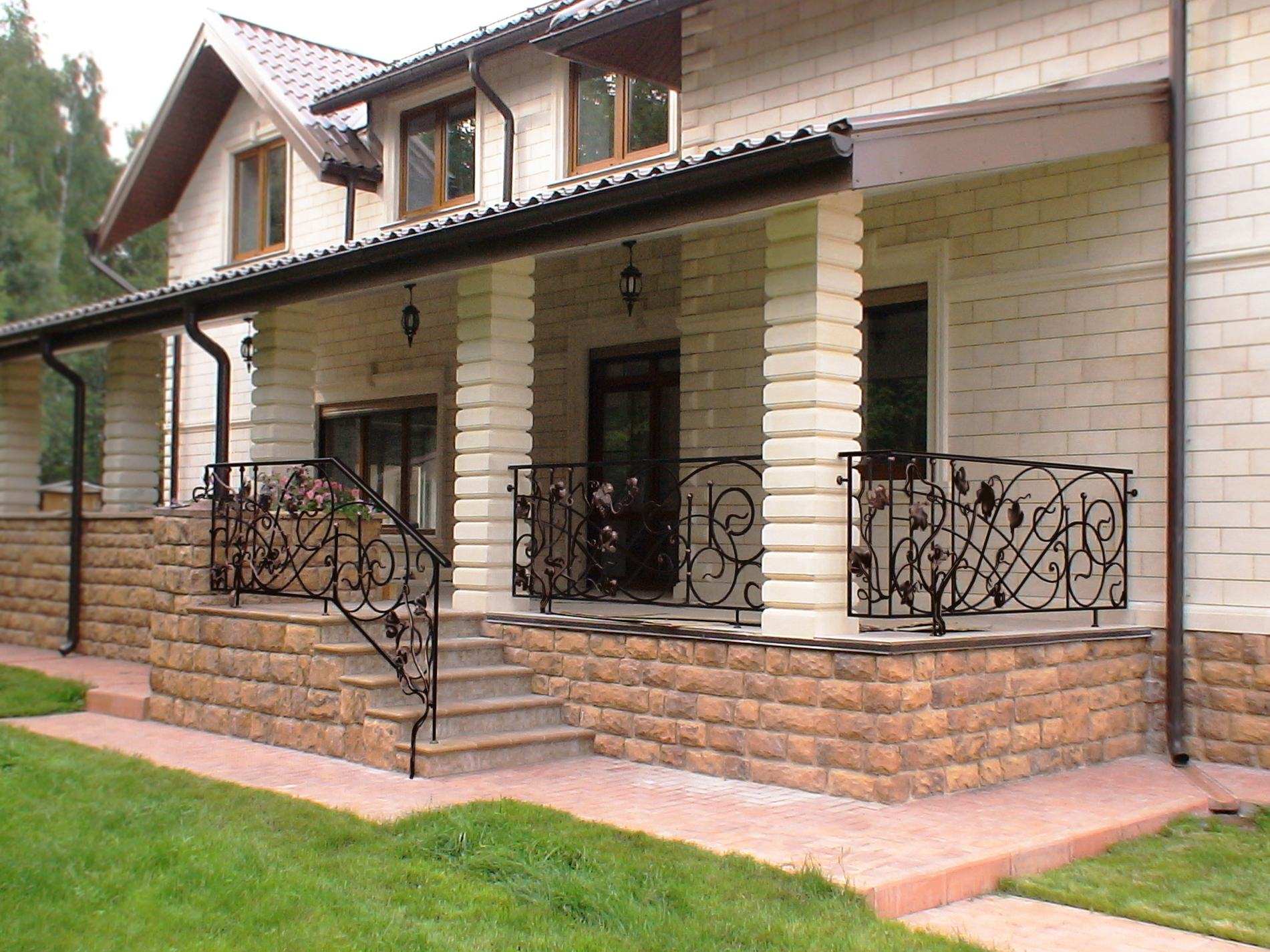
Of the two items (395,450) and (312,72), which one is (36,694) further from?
(312,72)

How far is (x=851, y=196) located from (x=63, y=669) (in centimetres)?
857

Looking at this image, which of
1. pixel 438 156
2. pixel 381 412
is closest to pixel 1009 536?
pixel 381 412

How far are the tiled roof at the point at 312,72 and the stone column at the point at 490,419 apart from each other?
6.11 meters

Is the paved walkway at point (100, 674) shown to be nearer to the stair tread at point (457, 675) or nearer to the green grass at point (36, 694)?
the green grass at point (36, 694)

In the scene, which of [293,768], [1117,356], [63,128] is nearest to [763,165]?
[1117,356]

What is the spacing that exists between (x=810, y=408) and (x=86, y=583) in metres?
9.05

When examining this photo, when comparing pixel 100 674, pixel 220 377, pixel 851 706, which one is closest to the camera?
pixel 851 706

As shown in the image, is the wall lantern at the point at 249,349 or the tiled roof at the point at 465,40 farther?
the tiled roof at the point at 465,40

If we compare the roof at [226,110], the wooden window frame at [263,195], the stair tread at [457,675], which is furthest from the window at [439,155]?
the stair tread at [457,675]

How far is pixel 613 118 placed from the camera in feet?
41.5

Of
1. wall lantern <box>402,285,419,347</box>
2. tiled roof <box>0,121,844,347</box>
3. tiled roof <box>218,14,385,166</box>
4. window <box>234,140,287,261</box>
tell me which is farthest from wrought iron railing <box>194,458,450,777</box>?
window <box>234,140,287,261</box>

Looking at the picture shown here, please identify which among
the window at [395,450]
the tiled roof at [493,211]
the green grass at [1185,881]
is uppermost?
the tiled roof at [493,211]

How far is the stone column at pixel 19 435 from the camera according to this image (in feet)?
51.1

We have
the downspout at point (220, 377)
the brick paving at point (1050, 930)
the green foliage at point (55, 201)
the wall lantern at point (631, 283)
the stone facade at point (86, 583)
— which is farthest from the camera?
the green foliage at point (55, 201)
